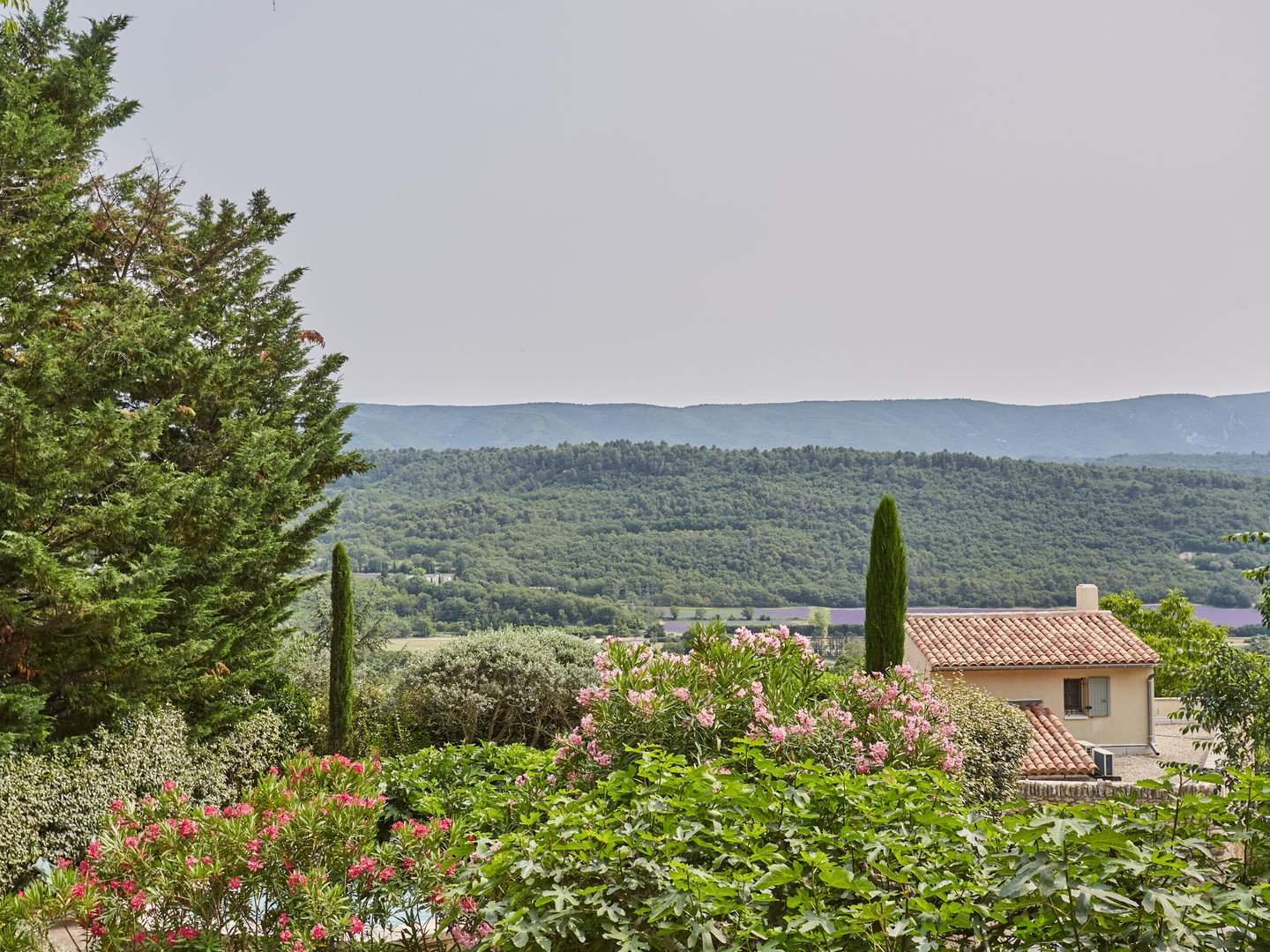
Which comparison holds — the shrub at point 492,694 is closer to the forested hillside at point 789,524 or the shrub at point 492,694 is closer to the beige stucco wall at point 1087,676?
the beige stucco wall at point 1087,676

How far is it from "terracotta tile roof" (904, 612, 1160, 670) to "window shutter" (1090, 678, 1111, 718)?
713 millimetres

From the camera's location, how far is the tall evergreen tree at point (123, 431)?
9.00 metres

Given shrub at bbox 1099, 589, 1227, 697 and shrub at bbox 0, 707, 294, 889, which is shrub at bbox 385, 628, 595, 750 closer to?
shrub at bbox 0, 707, 294, 889

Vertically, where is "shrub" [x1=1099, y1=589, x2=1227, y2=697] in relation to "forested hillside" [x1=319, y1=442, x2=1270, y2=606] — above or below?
below

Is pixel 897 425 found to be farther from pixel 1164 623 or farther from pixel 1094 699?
pixel 1094 699

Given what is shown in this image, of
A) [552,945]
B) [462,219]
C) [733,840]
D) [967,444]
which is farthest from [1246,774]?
[967,444]

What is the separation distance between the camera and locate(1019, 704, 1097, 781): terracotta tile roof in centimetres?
1530

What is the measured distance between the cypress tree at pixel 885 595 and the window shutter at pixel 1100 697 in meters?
10.9

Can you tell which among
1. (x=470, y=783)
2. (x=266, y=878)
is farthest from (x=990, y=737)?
(x=266, y=878)

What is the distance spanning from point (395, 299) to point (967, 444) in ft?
318

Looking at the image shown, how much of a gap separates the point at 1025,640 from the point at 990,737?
9.47 m

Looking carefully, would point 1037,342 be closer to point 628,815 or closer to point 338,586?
point 338,586

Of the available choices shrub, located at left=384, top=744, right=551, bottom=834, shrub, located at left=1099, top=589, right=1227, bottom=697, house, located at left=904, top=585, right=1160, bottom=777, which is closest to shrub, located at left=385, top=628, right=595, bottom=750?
shrub, located at left=384, top=744, right=551, bottom=834

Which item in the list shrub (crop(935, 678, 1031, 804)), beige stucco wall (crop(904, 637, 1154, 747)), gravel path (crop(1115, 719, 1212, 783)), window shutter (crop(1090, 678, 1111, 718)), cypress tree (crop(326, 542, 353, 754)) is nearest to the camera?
shrub (crop(935, 678, 1031, 804))
